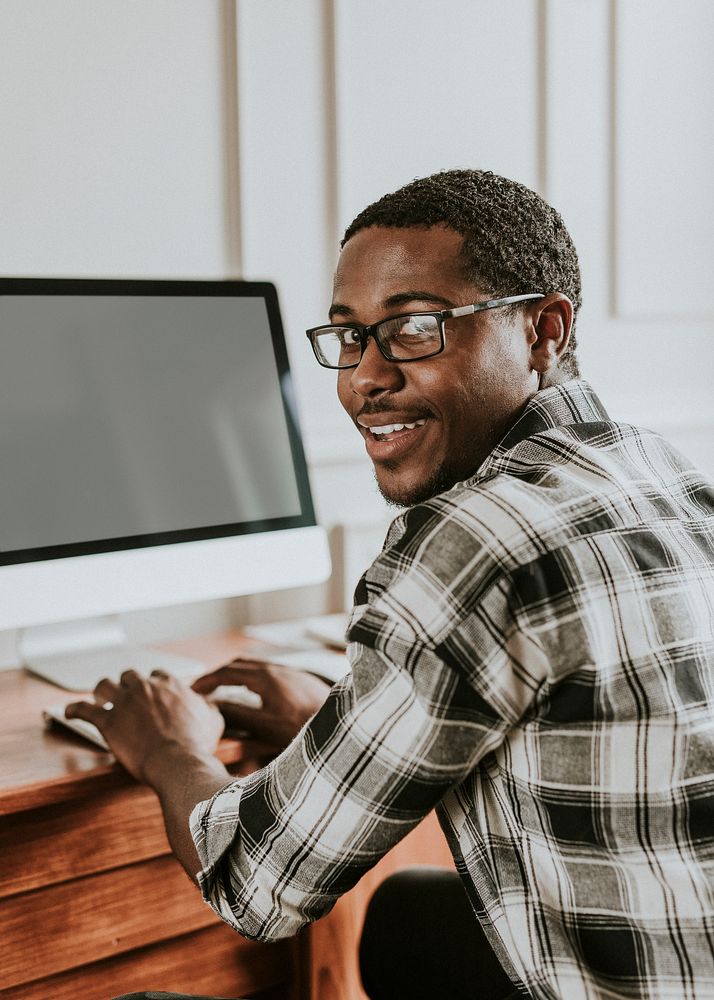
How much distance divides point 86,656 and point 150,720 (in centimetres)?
45

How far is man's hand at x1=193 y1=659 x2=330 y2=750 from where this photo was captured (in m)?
1.26

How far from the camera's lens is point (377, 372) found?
42.0 inches

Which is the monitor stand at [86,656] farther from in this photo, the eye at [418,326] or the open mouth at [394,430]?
the eye at [418,326]

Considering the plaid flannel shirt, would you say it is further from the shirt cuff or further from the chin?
the chin

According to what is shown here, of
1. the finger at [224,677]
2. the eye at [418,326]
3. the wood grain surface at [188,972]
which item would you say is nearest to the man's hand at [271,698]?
the finger at [224,677]

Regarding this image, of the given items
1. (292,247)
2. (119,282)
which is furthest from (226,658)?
(292,247)

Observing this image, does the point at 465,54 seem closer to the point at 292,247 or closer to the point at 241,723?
the point at 292,247

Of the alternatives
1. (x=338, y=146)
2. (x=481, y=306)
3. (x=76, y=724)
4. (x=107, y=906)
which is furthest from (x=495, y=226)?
(x=338, y=146)

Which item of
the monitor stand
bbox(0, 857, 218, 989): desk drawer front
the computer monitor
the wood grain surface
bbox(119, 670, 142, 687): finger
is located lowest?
the wood grain surface

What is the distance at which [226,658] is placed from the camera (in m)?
1.67

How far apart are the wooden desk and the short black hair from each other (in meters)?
0.62

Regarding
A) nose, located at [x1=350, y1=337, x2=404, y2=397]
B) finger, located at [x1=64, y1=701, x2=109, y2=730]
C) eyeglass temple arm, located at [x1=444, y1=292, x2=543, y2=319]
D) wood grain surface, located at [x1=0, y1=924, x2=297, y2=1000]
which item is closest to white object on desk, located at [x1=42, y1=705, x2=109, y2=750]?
finger, located at [x1=64, y1=701, x2=109, y2=730]

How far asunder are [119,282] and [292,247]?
0.48 metres

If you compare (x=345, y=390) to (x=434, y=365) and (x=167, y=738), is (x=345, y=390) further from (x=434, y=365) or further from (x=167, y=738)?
(x=167, y=738)
